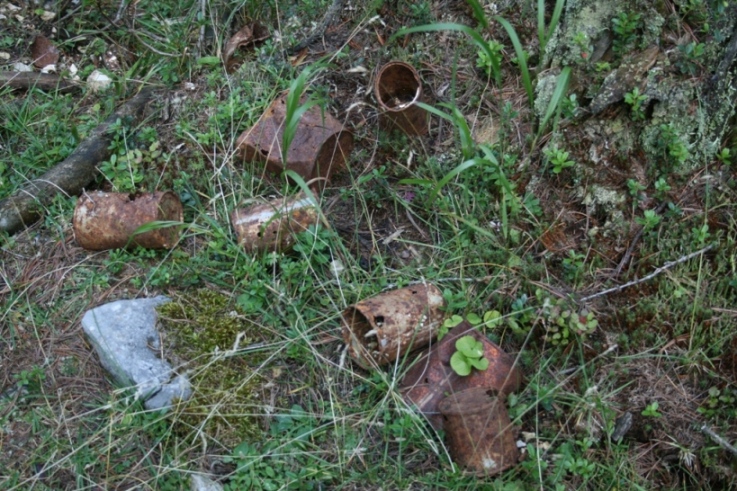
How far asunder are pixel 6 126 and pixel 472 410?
2.73 m

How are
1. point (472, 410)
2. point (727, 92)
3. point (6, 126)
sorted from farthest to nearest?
1. point (6, 126)
2. point (727, 92)
3. point (472, 410)

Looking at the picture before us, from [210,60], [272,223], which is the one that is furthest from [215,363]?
[210,60]

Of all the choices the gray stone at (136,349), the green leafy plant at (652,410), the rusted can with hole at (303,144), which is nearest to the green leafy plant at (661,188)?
the green leafy plant at (652,410)

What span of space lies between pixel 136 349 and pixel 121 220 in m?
0.59

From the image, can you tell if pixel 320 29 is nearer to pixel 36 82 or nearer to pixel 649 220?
pixel 36 82

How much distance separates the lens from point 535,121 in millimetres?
3002

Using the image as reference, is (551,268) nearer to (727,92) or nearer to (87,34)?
(727,92)

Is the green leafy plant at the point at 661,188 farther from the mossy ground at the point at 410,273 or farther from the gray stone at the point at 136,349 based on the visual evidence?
the gray stone at the point at 136,349

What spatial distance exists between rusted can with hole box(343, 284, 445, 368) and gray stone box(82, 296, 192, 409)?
658mm

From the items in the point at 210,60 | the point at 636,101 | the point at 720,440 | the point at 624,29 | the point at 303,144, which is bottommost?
the point at 720,440

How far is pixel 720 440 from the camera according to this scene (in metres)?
2.26

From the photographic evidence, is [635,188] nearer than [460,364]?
No

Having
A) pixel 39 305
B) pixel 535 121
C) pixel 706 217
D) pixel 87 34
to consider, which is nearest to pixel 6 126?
pixel 87 34

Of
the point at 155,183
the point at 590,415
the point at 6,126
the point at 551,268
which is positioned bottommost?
the point at 590,415
